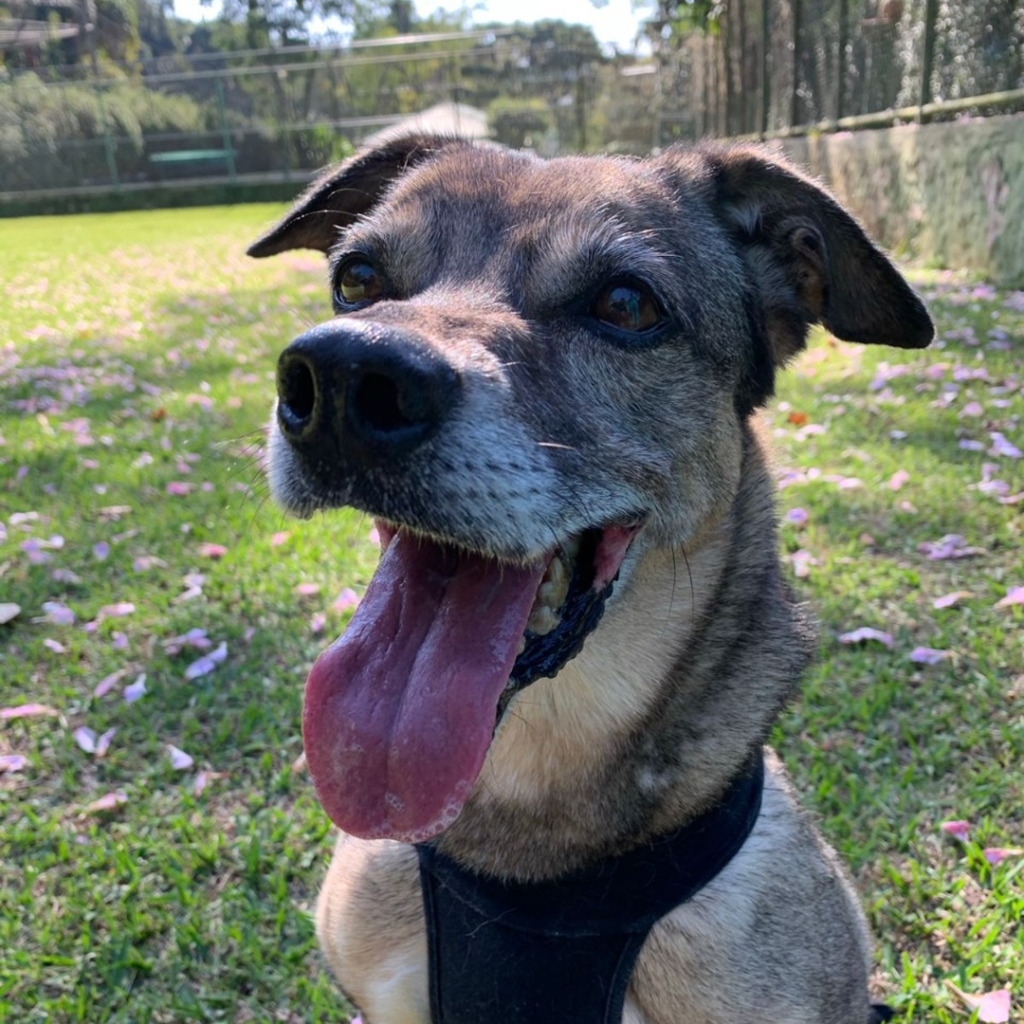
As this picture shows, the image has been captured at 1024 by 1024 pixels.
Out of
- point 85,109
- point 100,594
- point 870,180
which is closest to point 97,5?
point 85,109

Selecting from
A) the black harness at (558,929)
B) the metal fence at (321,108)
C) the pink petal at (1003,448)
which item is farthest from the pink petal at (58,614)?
the metal fence at (321,108)

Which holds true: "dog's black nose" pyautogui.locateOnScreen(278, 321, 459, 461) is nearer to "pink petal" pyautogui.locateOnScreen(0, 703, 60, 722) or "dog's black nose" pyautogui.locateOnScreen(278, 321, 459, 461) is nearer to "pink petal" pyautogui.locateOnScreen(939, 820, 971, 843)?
"pink petal" pyautogui.locateOnScreen(939, 820, 971, 843)

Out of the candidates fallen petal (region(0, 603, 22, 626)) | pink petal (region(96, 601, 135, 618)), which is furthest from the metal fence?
fallen petal (region(0, 603, 22, 626))

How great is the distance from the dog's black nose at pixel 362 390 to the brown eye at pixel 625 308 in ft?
2.11

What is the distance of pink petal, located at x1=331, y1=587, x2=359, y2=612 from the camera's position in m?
4.30

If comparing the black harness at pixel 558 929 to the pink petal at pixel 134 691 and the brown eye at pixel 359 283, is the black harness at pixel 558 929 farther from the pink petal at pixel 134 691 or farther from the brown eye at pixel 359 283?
the pink petal at pixel 134 691

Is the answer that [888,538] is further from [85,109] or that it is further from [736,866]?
[85,109]

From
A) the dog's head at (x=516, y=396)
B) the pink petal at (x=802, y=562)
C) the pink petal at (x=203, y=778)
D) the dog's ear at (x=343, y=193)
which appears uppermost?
the dog's ear at (x=343, y=193)

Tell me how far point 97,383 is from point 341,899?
7.32 meters

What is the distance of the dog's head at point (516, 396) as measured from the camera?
1646mm

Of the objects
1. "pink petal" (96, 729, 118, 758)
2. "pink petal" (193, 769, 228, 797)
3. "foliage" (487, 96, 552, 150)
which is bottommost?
"pink petal" (193, 769, 228, 797)

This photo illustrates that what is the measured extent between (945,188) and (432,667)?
1084cm

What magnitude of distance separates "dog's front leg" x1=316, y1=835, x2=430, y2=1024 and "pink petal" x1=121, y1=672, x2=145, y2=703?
1756mm

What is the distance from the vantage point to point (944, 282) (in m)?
10.0
